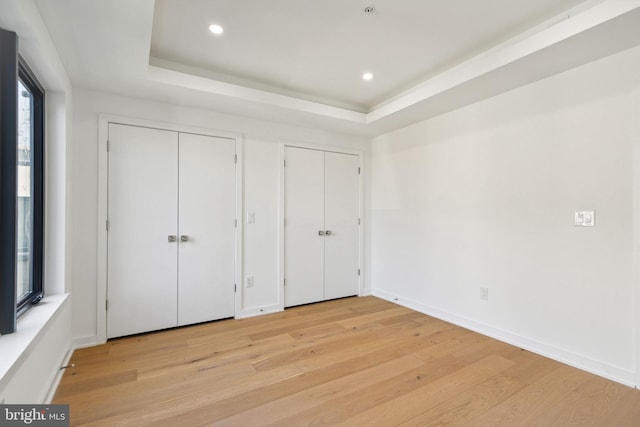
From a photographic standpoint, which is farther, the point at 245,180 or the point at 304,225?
the point at 304,225

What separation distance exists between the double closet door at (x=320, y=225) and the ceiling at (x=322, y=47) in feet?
2.53

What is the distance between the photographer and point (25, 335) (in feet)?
5.03

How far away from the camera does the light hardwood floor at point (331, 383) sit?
1.72 metres

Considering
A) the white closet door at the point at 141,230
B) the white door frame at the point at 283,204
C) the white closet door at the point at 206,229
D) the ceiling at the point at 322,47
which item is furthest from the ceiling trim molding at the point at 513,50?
the white closet door at the point at 141,230

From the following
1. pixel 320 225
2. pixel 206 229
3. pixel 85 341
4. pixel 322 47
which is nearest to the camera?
pixel 322 47

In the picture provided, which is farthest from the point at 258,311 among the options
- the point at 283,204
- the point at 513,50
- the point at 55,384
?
the point at 513,50

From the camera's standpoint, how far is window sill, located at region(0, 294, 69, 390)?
1253 millimetres

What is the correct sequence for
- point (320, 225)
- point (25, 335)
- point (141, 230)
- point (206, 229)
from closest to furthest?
point (25, 335) → point (141, 230) → point (206, 229) → point (320, 225)

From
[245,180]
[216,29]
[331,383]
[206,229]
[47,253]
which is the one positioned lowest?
[331,383]

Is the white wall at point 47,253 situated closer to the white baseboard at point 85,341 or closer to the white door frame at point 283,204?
the white baseboard at point 85,341

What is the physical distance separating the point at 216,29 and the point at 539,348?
3618mm

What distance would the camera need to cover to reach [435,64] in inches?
107

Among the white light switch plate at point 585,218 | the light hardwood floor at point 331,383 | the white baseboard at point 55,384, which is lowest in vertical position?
the light hardwood floor at point 331,383

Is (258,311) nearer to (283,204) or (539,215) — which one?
(283,204)
